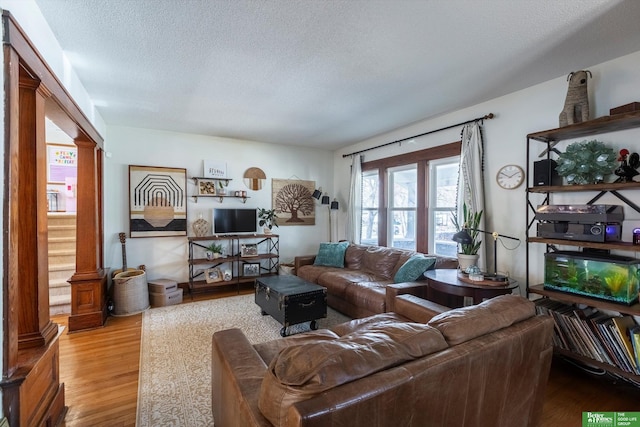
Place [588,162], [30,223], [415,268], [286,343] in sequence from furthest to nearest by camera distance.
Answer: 1. [415,268]
2. [588,162]
3. [286,343]
4. [30,223]

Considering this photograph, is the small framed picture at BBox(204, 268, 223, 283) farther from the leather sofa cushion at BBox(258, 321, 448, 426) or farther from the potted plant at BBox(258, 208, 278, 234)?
the leather sofa cushion at BBox(258, 321, 448, 426)

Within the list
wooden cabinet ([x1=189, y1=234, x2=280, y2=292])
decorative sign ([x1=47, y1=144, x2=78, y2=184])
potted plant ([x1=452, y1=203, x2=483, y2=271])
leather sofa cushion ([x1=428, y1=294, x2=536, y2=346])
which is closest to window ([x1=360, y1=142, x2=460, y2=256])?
potted plant ([x1=452, y1=203, x2=483, y2=271])

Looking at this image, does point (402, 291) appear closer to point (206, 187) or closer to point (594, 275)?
point (594, 275)

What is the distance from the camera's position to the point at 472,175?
11.0 feet

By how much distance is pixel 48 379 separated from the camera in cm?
176

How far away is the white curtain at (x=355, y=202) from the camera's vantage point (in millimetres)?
5203

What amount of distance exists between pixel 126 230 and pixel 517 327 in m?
4.84

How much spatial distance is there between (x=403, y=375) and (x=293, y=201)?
4737mm

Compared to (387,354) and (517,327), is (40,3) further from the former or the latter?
(517,327)

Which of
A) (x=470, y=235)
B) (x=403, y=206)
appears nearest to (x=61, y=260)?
(x=403, y=206)

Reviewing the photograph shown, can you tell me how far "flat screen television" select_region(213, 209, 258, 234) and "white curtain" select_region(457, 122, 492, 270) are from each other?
3.22 metres

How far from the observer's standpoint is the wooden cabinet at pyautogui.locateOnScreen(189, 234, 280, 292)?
4.55 meters

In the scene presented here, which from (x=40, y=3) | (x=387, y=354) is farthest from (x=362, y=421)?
(x=40, y=3)

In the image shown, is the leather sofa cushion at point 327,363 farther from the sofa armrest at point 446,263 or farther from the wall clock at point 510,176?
the wall clock at point 510,176
